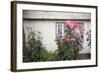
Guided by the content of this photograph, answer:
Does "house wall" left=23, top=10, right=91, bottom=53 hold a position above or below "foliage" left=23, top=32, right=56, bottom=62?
above

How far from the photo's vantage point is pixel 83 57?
7.25ft

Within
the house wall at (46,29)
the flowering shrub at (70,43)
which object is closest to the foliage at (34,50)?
the house wall at (46,29)

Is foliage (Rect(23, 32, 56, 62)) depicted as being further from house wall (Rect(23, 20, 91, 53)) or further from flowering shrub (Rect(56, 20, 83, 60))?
flowering shrub (Rect(56, 20, 83, 60))

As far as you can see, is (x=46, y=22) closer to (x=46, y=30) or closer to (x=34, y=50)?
(x=46, y=30)

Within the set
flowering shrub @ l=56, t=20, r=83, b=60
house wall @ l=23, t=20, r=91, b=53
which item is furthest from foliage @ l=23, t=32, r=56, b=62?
flowering shrub @ l=56, t=20, r=83, b=60

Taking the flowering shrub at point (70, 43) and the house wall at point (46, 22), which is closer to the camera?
the house wall at point (46, 22)

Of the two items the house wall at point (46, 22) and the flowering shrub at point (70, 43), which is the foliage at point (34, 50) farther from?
the flowering shrub at point (70, 43)

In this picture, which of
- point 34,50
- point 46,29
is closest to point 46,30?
point 46,29

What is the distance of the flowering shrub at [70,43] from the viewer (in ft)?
6.88

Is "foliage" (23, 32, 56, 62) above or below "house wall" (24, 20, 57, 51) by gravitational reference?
below

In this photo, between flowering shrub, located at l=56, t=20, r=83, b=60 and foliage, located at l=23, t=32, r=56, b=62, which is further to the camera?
flowering shrub, located at l=56, t=20, r=83, b=60

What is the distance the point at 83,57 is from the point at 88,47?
0.12 meters

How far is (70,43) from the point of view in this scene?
214 cm

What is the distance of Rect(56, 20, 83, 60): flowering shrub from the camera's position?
82.5 inches
